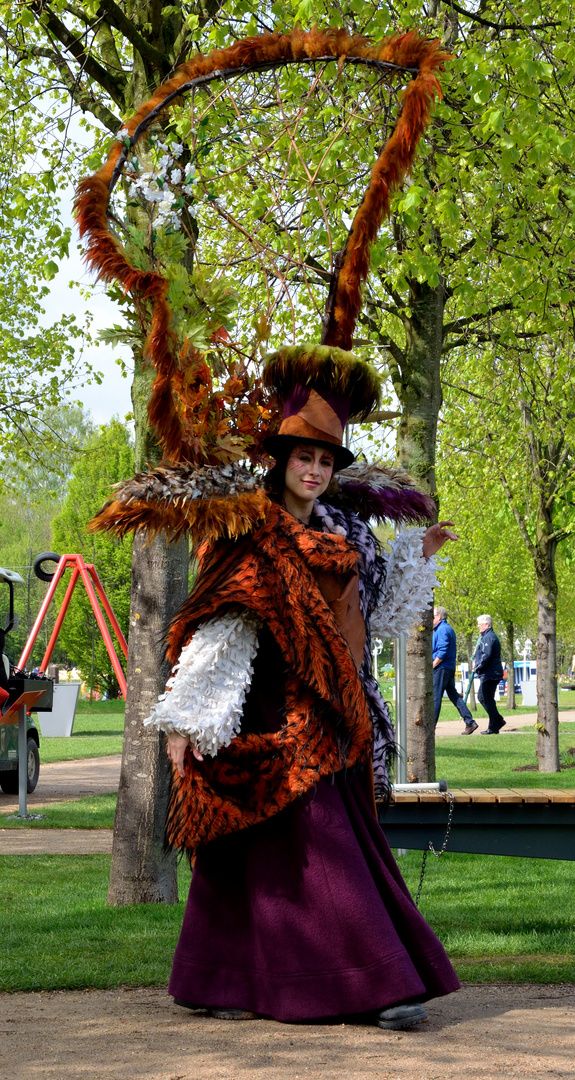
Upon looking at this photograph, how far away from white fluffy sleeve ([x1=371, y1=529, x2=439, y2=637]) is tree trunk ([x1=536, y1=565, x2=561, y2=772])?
363 inches

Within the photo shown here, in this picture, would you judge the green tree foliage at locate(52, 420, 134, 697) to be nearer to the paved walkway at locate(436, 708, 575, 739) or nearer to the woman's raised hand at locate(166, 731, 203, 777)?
the paved walkway at locate(436, 708, 575, 739)

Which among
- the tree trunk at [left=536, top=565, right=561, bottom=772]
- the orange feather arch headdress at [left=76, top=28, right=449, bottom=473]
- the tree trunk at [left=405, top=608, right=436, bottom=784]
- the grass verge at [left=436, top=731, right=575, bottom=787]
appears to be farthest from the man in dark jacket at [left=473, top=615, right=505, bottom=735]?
the orange feather arch headdress at [left=76, top=28, right=449, bottom=473]

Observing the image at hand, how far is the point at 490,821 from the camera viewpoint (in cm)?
511

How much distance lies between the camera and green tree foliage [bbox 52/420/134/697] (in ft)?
117

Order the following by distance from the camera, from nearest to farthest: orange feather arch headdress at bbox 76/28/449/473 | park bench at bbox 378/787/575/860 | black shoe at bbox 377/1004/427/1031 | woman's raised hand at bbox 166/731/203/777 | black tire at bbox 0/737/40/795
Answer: black shoe at bbox 377/1004/427/1031
woman's raised hand at bbox 166/731/203/777
orange feather arch headdress at bbox 76/28/449/473
park bench at bbox 378/787/575/860
black tire at bbox 0/737/40/795

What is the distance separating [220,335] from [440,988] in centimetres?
231

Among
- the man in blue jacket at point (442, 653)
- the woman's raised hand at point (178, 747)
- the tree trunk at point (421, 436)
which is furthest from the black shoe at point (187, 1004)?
the man in blue jacket at point (442, 653)

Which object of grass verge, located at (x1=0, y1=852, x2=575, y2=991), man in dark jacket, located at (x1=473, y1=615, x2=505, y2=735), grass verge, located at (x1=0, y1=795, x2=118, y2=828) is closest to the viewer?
grass verge, located at (x1=0, y1=852, x2=575, y2=991)

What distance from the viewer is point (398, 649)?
7.88 m

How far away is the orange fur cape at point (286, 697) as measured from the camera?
11.9ft

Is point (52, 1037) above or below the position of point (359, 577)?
below

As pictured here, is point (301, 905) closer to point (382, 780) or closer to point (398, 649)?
point (382, 780)

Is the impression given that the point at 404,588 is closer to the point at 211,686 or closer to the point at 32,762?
the point at 211,686

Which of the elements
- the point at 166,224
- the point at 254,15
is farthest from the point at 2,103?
the point at 166,224
